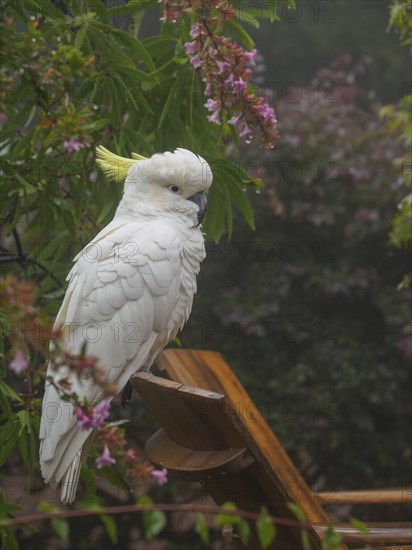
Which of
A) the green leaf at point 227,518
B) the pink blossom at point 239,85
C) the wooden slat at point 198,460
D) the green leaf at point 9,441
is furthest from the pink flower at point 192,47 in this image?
the green leaf at point 227,518

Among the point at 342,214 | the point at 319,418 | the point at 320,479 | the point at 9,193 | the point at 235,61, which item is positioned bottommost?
the point at 320,479

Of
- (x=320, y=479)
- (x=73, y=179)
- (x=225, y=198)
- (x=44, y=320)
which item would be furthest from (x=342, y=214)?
(x=44, y=320)

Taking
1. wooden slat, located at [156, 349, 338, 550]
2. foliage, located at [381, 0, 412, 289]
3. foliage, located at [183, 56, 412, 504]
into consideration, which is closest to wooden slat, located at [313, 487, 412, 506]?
wooden slat, located at [156, 349, 338, 550]

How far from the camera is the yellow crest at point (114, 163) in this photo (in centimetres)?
196

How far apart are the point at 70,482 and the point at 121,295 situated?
0.47m

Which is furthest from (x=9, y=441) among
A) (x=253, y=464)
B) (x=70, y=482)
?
(x=253, y=464)

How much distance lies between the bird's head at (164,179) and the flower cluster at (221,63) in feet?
0.57

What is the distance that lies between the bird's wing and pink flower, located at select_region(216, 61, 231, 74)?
451 millimetres

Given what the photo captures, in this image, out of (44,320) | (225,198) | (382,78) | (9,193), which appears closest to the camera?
(44,320)

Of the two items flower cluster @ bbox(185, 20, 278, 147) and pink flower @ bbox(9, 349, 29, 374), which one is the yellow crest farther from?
A: pink flower @ bbox(9, 349, 29, 374)

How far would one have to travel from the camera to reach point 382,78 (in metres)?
8.34

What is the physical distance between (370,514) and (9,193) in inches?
107

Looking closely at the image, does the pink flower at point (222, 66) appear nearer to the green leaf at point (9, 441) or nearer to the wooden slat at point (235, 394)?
the wooden slat at point (235, 394)

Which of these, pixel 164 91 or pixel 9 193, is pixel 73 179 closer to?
pixel 9 193
